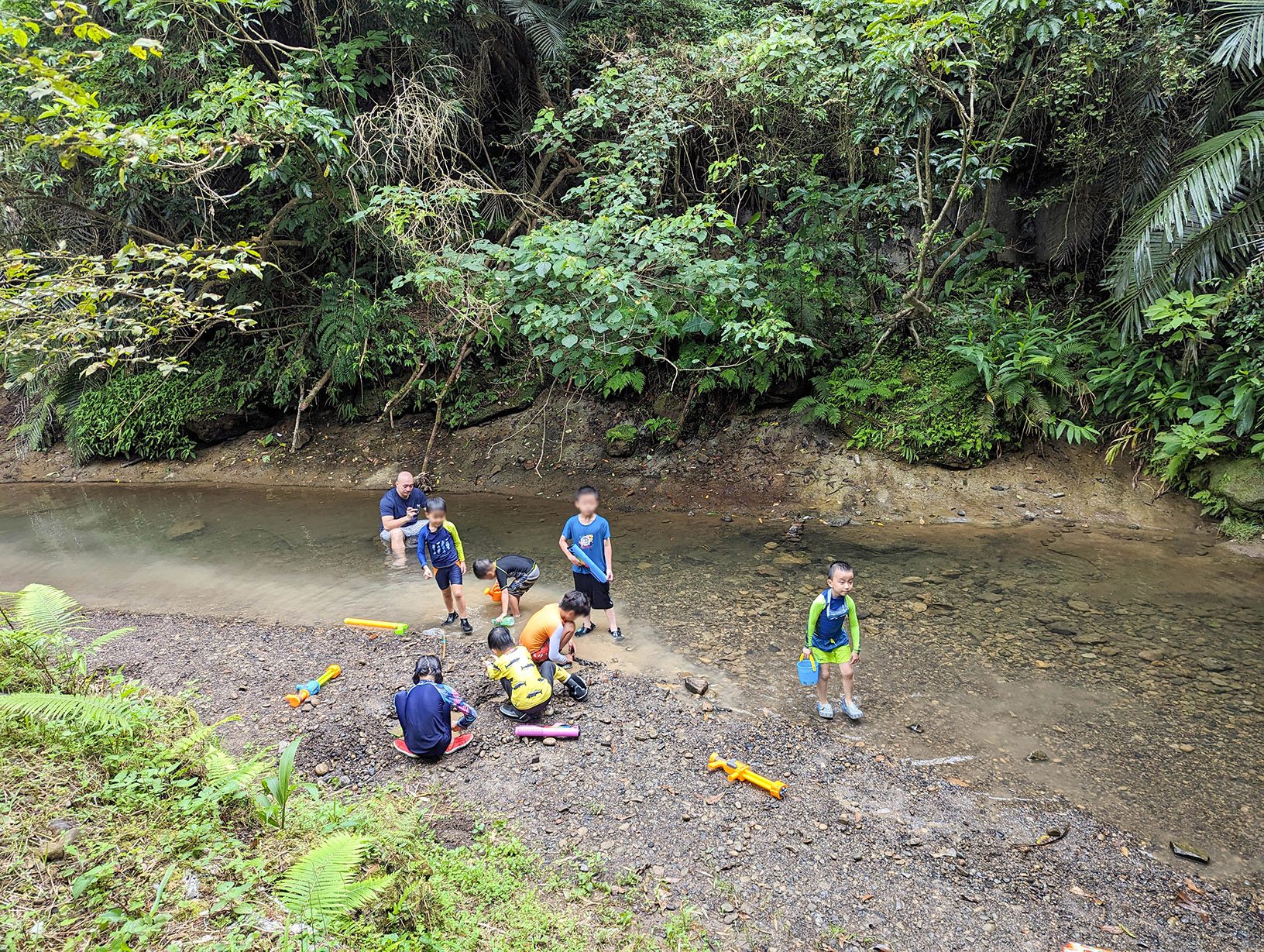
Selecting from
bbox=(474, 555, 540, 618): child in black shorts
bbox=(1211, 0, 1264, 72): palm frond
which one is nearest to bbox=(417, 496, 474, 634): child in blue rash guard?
bbox=(474, 555, 540, 618): child in black shorts

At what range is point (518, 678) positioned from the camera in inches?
212

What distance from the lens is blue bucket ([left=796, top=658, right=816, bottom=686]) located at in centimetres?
550

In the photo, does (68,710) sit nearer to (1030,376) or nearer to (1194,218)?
(1030,376)

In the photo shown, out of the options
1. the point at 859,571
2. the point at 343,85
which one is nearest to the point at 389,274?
the point at 343,85

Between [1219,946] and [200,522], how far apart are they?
511 inches

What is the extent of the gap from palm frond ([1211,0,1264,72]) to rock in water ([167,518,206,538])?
48.7 feet

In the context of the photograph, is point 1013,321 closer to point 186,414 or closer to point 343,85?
point 343,85

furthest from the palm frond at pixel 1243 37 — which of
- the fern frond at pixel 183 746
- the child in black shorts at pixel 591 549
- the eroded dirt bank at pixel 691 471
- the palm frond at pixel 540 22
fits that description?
the fern frond at pixel 183 746

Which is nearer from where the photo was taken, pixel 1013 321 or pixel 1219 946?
pixel 1219 946

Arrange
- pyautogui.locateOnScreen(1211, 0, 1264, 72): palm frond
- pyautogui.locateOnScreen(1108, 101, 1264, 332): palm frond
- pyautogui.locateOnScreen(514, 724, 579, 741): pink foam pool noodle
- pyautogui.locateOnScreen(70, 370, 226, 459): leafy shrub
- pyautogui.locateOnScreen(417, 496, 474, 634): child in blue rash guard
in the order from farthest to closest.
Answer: pyautogui.locateOnScreen(70, 370, 226, 459): leafy shrub
pyautogui.locateOnScreen(1108, 101, 1264, 332): palm frond
pyautogui.locateOnScreen(1211, 0, 1264, 72): palm frond
pyautogui.locateOnScreen(417, 496, 474, 634): child in blue rash guard
pyautogui.locateOnScreen(514, 724, 579, 741): pink foam pool noodle

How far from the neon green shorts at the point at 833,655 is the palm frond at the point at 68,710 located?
15.4ft

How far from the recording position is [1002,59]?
27.8 feet

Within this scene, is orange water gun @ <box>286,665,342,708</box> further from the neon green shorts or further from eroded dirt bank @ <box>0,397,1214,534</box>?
eroded dirt bank @ <box>0,397,1214,534</box>

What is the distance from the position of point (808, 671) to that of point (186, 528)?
10299mm
